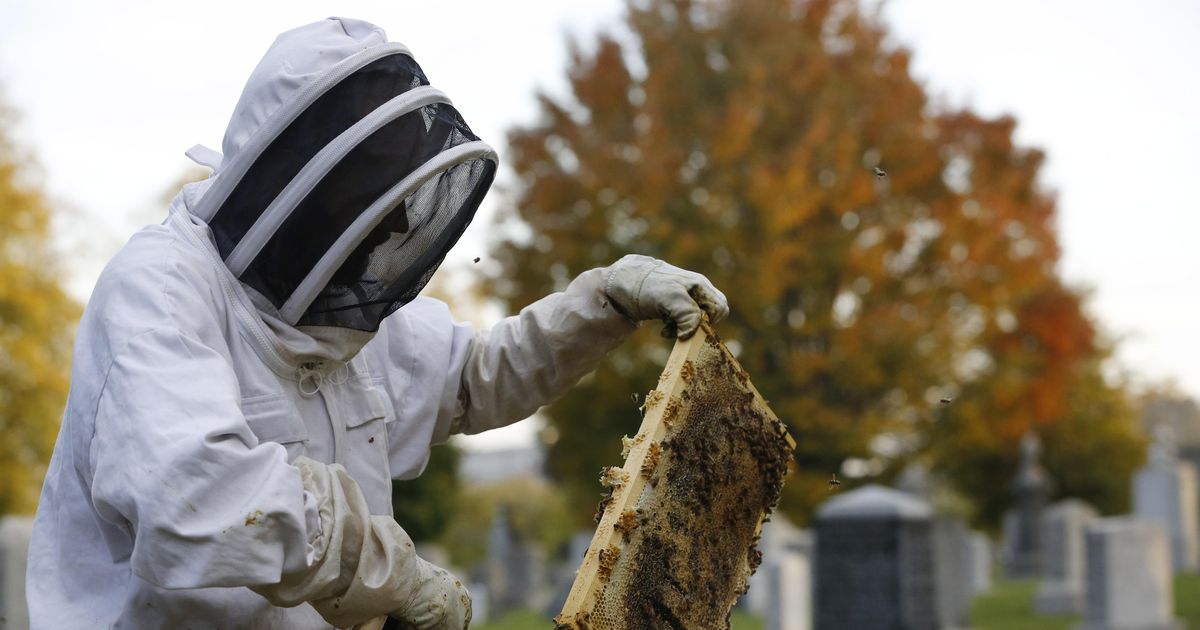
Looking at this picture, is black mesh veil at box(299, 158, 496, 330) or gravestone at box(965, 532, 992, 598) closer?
black mesh veil at box(299, 158, 496, 330)

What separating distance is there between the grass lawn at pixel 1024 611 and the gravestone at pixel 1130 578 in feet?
4.20

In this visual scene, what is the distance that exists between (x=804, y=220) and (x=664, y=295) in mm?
17578

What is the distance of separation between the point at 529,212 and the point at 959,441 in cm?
865

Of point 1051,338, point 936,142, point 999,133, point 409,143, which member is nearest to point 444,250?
point 409,143

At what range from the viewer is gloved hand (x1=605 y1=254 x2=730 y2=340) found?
3.44 meters

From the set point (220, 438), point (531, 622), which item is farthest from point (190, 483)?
point (531, 622)

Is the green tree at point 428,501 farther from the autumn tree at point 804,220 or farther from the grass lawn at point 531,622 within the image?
the autumn tree at point 804,220

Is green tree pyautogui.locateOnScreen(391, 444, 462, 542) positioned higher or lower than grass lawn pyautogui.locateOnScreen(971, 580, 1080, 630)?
higher

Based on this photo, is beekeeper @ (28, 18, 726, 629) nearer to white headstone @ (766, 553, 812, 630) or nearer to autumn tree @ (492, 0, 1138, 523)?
white headstone @ (766, 553, 812, 630)

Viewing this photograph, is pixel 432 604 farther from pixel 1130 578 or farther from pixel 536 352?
pixel 1130 578

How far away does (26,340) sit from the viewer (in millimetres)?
26094

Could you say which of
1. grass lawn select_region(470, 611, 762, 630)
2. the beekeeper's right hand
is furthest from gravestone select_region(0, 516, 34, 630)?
grass lawn select_region(470, 611, 762, 630)

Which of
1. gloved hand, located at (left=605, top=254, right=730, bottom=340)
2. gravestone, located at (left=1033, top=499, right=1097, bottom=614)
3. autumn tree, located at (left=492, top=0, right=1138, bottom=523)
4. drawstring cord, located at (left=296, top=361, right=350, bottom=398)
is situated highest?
autumn tree, located at (left=492, top=0, right=1138, bottom=523)

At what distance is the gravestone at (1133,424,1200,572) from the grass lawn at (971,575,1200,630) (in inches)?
57.8
